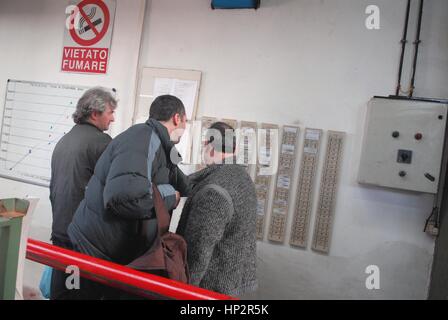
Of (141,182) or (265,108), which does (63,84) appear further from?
(141,182)

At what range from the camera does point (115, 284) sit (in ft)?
3.31

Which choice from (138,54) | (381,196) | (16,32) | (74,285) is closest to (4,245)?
(74,285)

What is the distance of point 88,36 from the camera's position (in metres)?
2.84

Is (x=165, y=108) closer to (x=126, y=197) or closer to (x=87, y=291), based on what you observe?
(x=126, y=197)

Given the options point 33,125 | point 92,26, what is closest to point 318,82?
point 92,26

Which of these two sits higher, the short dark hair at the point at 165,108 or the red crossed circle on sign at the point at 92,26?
the red crossed circle on sign at the point at 92,26

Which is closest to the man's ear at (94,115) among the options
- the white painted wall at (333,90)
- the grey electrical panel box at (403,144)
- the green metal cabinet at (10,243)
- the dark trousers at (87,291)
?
the white painted wall at (333,90)

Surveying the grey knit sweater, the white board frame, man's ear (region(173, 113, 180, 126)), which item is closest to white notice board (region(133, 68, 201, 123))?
the white board frame

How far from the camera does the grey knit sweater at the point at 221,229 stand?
1.34 metres

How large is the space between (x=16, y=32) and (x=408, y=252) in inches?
142

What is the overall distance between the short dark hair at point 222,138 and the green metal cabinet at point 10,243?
0.85 m

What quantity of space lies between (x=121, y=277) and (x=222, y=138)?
738mm

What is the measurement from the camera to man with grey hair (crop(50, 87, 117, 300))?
6.28ft

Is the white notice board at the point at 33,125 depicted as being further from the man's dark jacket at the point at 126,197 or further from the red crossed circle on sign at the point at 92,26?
the man's dark jacket at the point at 126,197
